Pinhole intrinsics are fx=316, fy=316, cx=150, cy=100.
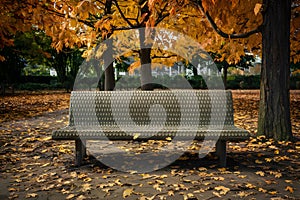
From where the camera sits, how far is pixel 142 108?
5.11 m

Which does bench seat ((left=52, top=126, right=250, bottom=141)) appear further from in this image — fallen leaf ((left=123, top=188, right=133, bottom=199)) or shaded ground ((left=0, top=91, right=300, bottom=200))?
fallen leaf ((left=123, top=188, right=133, bottom=199))

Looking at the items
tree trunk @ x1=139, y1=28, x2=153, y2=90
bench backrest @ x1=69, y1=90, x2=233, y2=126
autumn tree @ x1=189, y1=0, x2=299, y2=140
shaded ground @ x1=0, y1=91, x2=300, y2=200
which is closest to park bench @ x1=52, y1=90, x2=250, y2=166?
bench backrest @ x1=69, y1=90, x2=233, y2=126

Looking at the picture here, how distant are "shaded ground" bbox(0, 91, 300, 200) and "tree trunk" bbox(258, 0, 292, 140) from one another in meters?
0.34

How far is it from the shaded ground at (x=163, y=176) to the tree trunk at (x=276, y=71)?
343mm

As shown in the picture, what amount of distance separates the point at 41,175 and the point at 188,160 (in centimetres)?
220

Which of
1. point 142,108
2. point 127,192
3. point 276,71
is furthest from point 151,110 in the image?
point 276,71

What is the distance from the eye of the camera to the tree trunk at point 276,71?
19.7 feet

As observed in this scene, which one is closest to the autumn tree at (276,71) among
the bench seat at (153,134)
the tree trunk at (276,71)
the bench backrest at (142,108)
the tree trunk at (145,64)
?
the tree trunk at (276,71)

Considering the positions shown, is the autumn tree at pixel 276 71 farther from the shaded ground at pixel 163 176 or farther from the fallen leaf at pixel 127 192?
the fallen leaf at pixel 127 192

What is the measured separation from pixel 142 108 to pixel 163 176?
1.31 metres

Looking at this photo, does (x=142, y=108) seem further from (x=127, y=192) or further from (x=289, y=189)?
(x=289, y=189)

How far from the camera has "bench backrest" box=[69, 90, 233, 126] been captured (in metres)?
5.01

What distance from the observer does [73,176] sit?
4.23 meters

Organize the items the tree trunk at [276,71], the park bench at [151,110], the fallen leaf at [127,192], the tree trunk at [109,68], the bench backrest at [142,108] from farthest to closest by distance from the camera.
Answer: the tree trunk at [109,68]
the tree trunk at [276,71]
the bench backrest at [142,108]
the park bench at [151,110]
the fallen leaf at [127,192]
